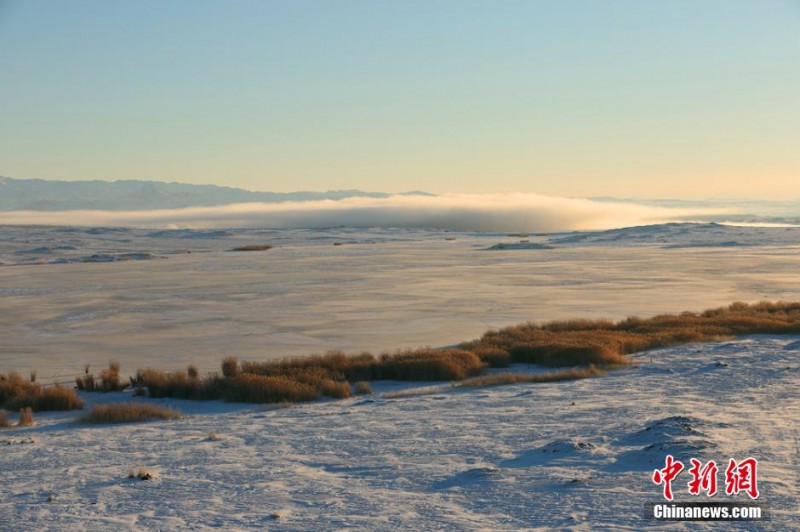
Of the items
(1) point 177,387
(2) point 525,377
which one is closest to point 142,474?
(1) point 177,387

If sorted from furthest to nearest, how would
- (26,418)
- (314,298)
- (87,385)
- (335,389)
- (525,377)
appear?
1. (314,298)
2. (525,377)
3. (87,385)
4. (335,389)
5. (26,418)

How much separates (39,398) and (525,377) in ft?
26.7

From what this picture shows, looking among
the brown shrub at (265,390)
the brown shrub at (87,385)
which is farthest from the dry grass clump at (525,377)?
the brown shrub at (87,385)

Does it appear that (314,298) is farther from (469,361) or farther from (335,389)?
(335,389)

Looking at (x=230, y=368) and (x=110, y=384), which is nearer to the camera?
(x=110, y=384)

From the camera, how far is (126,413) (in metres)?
12.8

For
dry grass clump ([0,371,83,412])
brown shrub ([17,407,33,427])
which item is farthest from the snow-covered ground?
dry grass clump ([0,371,83,412])

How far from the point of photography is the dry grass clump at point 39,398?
13.9 metres

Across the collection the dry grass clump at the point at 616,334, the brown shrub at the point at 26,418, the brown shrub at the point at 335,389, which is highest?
the dry grass clump at the point at 616,334

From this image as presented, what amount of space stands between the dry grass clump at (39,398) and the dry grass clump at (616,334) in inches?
316

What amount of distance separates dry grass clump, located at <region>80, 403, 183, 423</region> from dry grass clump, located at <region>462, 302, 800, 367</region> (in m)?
7.28

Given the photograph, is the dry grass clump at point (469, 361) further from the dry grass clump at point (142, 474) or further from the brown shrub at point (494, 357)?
the dry grass clump at point (142, 474)

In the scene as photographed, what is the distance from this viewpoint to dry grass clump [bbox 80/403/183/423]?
1275 centimetres

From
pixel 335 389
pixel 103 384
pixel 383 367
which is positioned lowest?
pixel 103 384
